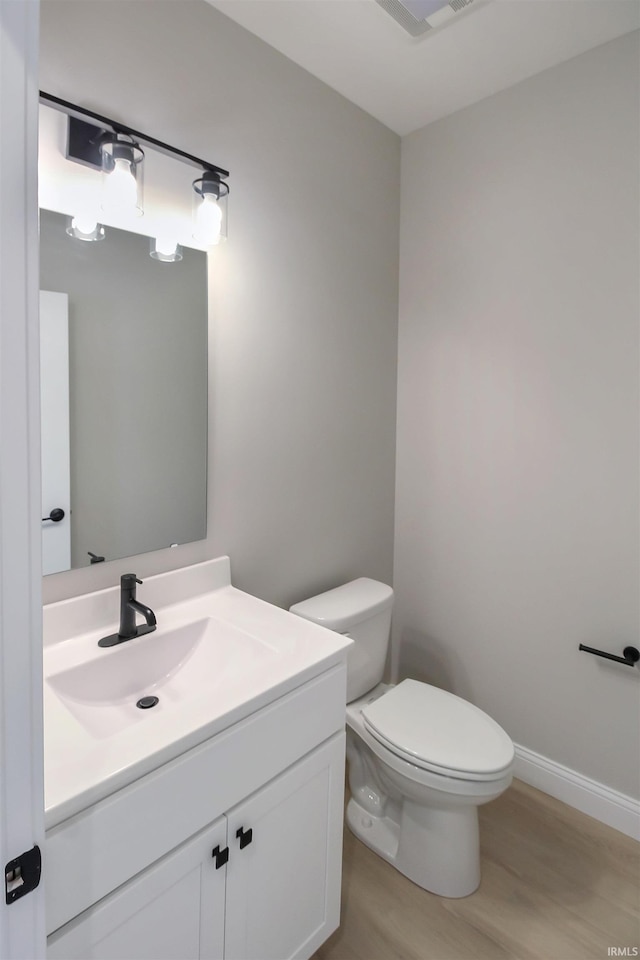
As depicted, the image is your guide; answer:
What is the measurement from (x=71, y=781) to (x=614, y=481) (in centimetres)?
172

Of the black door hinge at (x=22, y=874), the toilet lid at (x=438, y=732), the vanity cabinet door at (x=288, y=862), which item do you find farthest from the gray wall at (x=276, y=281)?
the black door hinge at (x=22, y=874)

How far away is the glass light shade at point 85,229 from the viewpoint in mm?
1235

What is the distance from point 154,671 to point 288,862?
527 millimetres

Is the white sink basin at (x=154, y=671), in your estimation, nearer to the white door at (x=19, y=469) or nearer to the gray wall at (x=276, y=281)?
the gray wall at (x=276, y=281)

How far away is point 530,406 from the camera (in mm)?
1920

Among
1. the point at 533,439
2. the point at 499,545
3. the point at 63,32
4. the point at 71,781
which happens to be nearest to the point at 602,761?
the point at 499,545

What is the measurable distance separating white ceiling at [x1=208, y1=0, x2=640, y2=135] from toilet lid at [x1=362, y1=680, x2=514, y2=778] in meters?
2.07

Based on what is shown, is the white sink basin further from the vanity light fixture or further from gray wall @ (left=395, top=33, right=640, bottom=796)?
gray wall @ (left=395, top=33, right=640, bottom=796)

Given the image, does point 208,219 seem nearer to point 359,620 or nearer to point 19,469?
point 19,469

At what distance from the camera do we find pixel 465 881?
1.54 metres

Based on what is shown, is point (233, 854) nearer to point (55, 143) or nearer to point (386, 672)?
point (386, 672)

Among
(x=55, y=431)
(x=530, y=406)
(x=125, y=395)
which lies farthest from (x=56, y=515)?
(x=530, y=406)

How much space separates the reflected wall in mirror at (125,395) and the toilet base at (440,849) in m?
1.08

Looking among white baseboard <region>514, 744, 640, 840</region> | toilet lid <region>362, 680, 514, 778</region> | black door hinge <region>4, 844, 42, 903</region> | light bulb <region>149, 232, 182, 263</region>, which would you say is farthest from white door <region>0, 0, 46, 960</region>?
white baseboard <region>514, 744, 640, 840</region>
